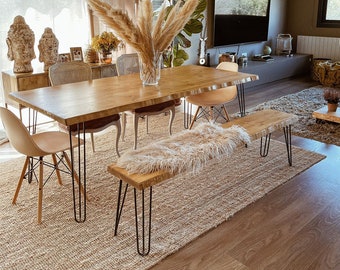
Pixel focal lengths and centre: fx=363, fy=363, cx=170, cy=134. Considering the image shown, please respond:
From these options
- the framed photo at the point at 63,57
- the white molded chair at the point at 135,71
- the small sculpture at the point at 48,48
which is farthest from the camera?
the framed photo at the point at 63,57

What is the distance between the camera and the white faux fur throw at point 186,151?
6.83 ft

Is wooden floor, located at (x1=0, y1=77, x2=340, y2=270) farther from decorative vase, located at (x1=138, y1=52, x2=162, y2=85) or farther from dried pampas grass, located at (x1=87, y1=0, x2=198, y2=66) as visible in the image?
dried pampas grass, located at (x1=87, y1=0, x2=198, y2=66)

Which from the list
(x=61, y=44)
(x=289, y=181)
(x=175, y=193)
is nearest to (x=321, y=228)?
(x=289, y=181)

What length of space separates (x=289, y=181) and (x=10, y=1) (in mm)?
3304

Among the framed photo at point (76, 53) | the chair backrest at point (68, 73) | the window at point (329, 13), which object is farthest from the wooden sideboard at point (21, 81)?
the window at point (329, 13)

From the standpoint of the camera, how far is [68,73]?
10.6ft

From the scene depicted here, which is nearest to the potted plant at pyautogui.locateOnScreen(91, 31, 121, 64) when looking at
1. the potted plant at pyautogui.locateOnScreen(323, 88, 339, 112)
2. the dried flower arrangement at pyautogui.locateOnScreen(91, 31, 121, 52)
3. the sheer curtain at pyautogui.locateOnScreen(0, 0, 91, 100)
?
the dried flower arrangement at pyautogui.locateOnScreen(91, 31, 121, 52)

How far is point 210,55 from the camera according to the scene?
19.8 feet

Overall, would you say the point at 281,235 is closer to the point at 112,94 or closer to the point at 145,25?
the point at 112,94

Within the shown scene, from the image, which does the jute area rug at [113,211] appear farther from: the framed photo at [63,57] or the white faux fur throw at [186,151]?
the framed photo at [63,57]

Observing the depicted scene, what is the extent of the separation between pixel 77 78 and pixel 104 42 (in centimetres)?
106

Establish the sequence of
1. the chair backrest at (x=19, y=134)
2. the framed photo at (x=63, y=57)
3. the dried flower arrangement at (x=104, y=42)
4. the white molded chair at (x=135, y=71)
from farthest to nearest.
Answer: the dried flower arrangement at (x=104, y=42) < the framed photo at (x=63, y=57) < the white molded chair at (x=135, y=71) < the chair backrest at (x=19, y=134)

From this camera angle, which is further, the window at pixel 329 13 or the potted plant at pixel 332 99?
the window at pixel 329 13

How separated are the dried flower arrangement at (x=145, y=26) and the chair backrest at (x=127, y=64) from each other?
855mm
